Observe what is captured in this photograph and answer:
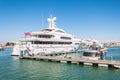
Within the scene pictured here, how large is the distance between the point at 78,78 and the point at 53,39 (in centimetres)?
4433

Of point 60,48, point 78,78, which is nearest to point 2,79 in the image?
point 78,78

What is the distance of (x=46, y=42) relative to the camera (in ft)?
235

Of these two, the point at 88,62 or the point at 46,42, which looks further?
the point at 46,42

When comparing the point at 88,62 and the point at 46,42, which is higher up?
the point at 46,42

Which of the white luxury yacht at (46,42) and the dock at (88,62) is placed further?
the white luxury yacht at (46,42)

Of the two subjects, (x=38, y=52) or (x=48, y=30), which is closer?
(x=38, y=52)

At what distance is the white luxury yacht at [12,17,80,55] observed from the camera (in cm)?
6672

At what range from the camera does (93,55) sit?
47.0m

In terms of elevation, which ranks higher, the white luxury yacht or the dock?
the white luxury yacht

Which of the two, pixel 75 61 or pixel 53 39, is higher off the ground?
pixel 53 39

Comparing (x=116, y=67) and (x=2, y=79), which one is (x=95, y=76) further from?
(x=2, y=79)

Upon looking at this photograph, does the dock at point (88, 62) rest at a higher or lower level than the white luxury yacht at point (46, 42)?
lower

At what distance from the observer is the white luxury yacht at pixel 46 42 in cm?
6672

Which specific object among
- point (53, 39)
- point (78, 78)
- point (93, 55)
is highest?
point (53, 39)
